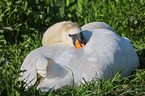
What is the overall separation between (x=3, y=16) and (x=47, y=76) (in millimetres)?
2233

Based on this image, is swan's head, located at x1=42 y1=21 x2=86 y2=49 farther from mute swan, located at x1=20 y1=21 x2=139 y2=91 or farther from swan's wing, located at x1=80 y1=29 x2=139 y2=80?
swan's wing, located at x1=80 y1=29 x2=139 y2=80

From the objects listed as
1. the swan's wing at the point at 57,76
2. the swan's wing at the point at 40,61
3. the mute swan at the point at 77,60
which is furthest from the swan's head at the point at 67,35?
the swan's wing at the point at 57,76

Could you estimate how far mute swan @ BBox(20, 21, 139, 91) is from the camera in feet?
9.20

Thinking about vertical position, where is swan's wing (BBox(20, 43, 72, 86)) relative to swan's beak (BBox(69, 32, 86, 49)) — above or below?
below

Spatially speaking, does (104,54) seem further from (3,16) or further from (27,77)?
(3,16)

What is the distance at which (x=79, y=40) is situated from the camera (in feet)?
10.5

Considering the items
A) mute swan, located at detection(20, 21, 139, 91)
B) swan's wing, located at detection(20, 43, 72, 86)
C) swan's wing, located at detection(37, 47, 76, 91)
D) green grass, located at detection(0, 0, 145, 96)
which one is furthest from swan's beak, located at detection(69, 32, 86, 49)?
green grass, located at detection(0, 0, 145, 96)

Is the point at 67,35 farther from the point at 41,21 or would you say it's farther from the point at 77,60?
the point at 41,21

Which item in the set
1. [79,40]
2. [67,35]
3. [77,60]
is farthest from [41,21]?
[77,60]

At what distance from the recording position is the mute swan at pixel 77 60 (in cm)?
280

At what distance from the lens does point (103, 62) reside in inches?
115

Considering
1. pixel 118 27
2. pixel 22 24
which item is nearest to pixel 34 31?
pixel 22 24

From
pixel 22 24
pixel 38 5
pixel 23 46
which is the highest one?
pixel 38 5

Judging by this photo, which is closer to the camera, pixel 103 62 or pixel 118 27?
pixel 103 62
